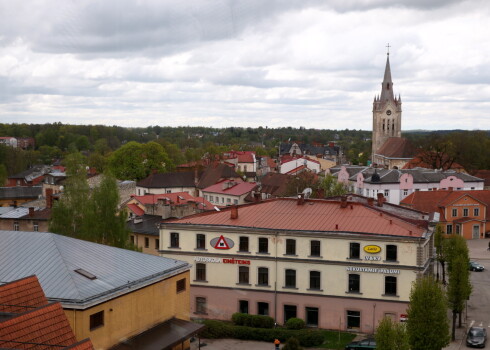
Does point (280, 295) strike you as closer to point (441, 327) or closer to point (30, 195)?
point (441, 327)

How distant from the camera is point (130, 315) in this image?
26.6m

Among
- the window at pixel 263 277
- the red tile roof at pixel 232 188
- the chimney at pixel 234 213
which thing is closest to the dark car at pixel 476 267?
the window at pixel 263 277

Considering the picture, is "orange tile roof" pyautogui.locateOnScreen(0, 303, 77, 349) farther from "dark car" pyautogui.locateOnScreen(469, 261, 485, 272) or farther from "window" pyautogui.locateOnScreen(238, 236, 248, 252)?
"dark car" pyautogui.locateOnScreen(469, 261, 485, 272)

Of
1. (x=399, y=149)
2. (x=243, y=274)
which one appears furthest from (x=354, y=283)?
(x=399, y=149)

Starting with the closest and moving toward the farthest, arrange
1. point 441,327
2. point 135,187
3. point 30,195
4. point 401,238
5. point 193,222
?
point 441,327, point 401,238, point 193,222, point 30,195, point 135,187

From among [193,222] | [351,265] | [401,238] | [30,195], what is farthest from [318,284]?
[30,195]

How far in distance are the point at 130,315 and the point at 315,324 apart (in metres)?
16.6

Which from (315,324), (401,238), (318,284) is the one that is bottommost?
(315,324)

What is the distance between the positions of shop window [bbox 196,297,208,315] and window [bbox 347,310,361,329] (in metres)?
9.84

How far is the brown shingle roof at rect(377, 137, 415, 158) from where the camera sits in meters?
128

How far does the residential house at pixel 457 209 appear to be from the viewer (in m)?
75.8

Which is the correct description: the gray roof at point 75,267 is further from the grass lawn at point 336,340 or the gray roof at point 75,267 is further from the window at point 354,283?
the window at point 354,283

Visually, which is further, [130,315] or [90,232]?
[90,232]

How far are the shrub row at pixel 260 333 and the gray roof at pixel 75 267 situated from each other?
24.2ft
